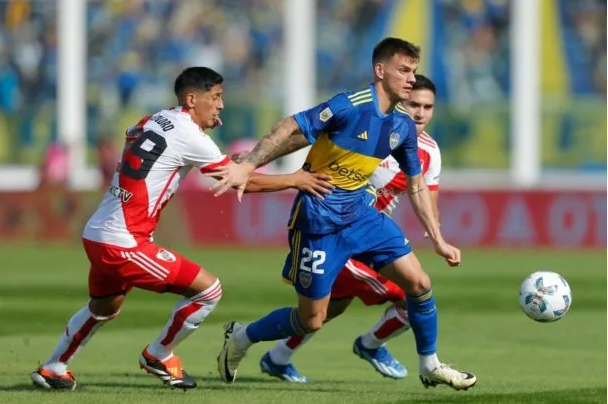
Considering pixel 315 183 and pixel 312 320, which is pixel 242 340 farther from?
pixel 315 183

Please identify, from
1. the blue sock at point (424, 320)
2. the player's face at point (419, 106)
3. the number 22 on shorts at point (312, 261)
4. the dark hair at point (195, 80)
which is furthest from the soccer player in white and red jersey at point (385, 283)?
the dark hair at point (195, 80)

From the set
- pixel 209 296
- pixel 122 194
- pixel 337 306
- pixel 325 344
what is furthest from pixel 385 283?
pixel 325 344

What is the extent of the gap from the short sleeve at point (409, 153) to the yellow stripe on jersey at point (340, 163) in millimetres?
214

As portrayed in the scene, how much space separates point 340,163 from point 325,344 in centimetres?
374

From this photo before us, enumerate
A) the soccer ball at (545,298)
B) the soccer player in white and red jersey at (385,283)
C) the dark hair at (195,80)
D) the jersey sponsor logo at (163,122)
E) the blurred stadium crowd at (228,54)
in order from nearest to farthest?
the jersey sponsor logo at (163,122), the dark hair at (195,80), the soccer ball at (545,298), the soccer player in white and red jersey at (385,283), the blurred stadium crowd at (228,54)

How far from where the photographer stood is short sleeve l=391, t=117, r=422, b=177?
30.1 feet

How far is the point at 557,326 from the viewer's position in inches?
547

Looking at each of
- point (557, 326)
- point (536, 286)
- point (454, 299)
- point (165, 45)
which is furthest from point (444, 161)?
point (536, 286)

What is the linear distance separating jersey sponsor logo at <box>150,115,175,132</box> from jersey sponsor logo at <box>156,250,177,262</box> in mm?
779

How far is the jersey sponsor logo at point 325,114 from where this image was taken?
8.75 meters

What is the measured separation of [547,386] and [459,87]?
2241 cm

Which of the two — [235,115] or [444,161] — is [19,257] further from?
[444,161]

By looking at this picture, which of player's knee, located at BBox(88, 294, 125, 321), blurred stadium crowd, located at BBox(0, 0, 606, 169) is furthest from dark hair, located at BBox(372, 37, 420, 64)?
blurred stadium crowd, located at BBox(0, 0, 606, 169)

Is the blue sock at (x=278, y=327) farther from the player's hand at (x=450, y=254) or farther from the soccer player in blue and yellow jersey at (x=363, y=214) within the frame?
the player's hand at (x=450, y=254)
